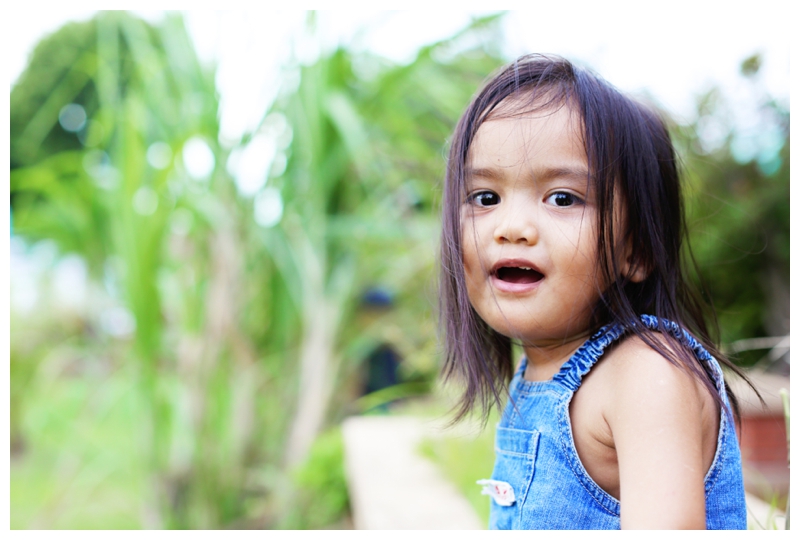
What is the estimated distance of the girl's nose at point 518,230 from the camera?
0.70m

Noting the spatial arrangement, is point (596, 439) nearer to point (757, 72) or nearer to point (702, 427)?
point (702, 427)

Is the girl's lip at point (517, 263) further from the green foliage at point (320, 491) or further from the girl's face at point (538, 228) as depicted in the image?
the green foliage at point (320, 491)

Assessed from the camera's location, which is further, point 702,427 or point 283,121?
point 283,121

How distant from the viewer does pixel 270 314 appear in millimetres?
2469

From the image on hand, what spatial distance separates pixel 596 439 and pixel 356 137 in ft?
4.81

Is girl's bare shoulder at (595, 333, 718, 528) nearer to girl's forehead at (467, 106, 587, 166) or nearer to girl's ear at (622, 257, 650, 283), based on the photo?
girl's ear at (622, 257, 650, 283)

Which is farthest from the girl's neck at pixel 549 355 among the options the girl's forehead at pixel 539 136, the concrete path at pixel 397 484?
the concrete path at pixel 397 484

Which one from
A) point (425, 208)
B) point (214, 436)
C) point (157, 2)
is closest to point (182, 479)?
point (214, 436)

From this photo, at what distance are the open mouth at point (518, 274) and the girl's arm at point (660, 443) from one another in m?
0.15

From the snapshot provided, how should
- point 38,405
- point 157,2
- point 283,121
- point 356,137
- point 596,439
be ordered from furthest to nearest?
point 38,405 < point 283,121 < point 356,137 < point 157,2 < point 596,439

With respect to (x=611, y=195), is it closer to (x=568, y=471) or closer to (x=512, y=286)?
(x=512, y=286)

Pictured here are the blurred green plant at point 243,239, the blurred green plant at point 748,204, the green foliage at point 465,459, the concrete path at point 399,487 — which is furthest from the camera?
the blurred green plant at point 748,204

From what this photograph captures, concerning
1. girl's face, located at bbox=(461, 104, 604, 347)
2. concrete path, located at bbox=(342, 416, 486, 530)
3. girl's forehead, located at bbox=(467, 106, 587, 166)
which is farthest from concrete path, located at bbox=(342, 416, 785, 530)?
girl's forehead, located at bbox=(467, 106, 587, 166)

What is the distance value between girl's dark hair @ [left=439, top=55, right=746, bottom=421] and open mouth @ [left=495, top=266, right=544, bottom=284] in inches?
1.9
